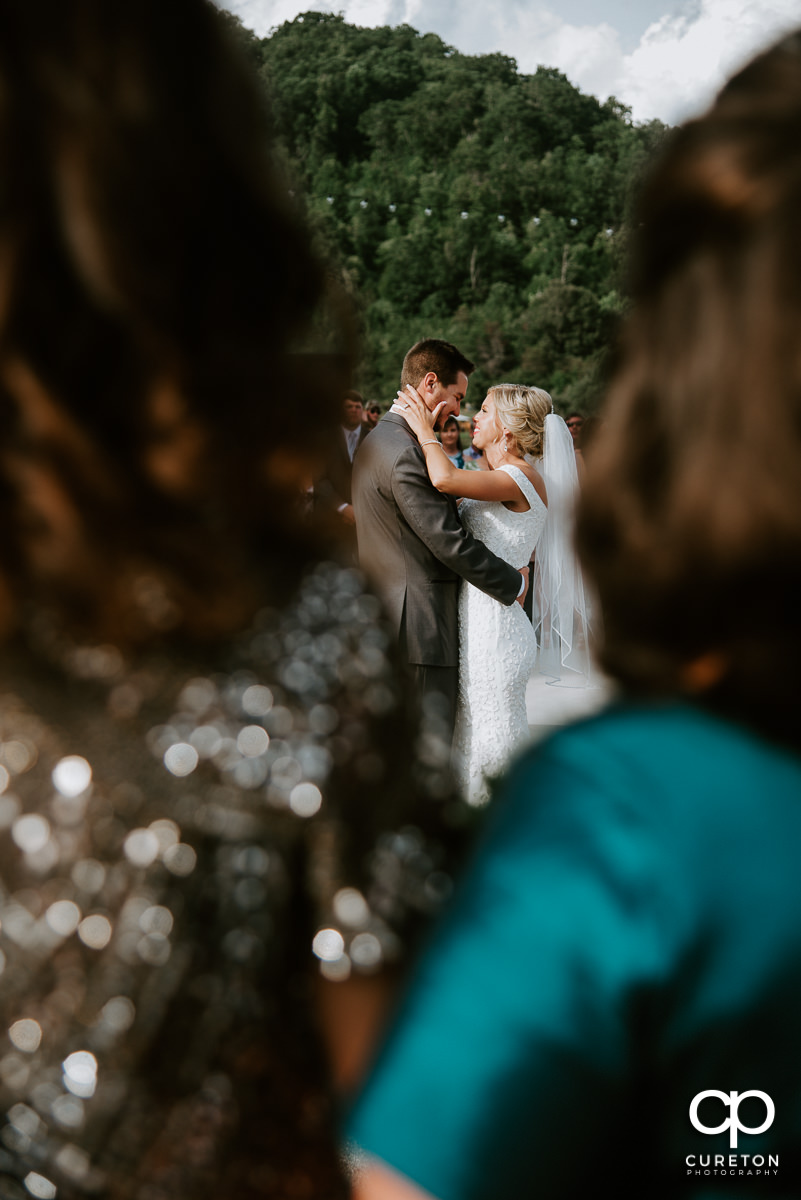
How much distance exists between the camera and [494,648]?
504 centimetres

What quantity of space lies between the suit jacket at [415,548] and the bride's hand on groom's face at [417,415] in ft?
0.13

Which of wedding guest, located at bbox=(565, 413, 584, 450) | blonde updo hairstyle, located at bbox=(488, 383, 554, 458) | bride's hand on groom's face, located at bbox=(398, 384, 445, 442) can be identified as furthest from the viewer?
wedding guest, located at bbox=(565, 413, 584, 450)

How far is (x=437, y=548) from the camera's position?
4684mm

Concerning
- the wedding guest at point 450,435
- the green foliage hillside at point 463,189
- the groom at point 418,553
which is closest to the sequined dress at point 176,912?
the groom at point 418,553

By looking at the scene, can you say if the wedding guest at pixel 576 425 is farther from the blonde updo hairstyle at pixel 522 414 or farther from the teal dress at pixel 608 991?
the teal dress at pixel 608 991

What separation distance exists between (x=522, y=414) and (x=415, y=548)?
1119 mm

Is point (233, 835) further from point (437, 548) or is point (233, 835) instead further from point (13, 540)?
point (437, 548)

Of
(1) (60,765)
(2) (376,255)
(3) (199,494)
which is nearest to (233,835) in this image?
(1) (60,765)

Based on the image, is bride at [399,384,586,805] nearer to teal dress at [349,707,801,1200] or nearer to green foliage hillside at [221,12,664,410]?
teal dress at [349,707,801,1200]

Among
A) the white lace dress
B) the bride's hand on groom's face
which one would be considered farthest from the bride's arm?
the white lace dress

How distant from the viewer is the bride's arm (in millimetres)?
4648

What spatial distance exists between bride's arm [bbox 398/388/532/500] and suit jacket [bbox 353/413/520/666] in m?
0.04

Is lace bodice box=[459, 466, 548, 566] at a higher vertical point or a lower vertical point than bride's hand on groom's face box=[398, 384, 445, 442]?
lower

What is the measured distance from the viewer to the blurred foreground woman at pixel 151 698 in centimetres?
66
